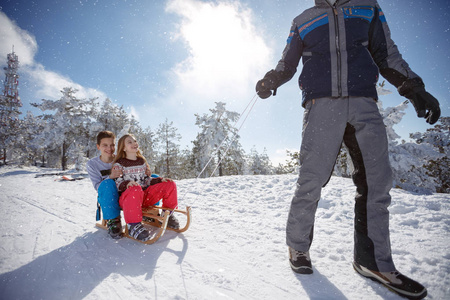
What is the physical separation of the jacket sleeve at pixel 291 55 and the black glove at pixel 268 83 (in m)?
0.04

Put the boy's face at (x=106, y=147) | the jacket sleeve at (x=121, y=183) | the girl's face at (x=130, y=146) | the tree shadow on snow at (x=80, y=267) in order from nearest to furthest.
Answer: the tree shadow on snow at (x=80, y=267)
the jacket sleeve at (x=121, y=183)
the girl's face at (x=130, y=146)
the boy's face at (x=106, y=147)

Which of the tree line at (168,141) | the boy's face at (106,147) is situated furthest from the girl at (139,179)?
the tree line at (168,141)

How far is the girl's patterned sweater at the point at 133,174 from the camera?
2.43 meters

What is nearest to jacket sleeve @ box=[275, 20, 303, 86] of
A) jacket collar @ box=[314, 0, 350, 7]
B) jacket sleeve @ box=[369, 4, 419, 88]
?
jacket collar @ box=[314, 0, 350, 7]

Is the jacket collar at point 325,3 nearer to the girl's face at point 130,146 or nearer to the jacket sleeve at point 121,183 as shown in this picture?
the girl's face at point 130,146

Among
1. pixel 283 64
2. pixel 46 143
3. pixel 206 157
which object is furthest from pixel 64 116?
pixel 283 64

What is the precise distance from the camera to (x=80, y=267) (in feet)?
5.36

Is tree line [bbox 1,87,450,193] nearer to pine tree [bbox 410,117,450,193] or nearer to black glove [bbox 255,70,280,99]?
pine tree [bbox 410,117,450,193]

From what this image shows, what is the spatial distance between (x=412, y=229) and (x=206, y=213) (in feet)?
9.63

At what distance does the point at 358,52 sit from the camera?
151cm

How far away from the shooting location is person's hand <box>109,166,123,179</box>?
2404mm

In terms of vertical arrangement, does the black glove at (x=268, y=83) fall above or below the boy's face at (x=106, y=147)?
above

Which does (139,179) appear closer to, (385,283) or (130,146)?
(130,146)

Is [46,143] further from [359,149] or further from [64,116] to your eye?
[359,149]
